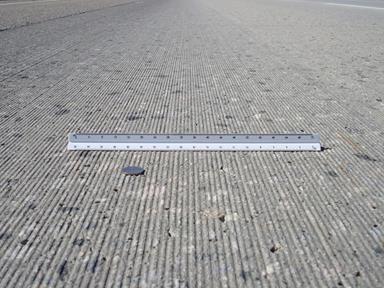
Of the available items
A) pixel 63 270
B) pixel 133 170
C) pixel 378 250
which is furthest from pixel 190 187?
pixel 378 250

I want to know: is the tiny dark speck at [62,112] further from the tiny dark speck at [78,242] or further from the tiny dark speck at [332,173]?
the tiny dark speck at [332,173]

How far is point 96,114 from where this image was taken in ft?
12.7

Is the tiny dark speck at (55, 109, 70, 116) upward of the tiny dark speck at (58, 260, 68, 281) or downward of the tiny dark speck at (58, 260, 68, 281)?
downward

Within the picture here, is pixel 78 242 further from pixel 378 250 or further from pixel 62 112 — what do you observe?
pixel 62 112

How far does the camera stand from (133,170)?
2.74 meters

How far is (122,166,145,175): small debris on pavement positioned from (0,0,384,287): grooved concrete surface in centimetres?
5

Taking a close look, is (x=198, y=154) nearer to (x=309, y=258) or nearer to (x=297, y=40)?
(x=309, y=258)

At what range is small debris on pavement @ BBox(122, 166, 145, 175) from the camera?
2.71m

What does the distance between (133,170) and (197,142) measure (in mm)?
619

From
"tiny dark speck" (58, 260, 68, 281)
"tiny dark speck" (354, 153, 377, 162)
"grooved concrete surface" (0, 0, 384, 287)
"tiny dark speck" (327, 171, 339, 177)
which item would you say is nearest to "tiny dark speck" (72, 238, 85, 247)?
"grooved concrete surface" (0, 0, 384, 287)

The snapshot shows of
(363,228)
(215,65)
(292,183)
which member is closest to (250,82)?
(215,65)

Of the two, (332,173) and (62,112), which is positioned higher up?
(332,173)

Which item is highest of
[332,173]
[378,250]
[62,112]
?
[378,250]

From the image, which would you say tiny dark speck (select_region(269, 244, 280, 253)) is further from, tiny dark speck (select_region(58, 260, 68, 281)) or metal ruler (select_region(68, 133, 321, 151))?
metal ruler (select_region(68, 133, 321, 151))
